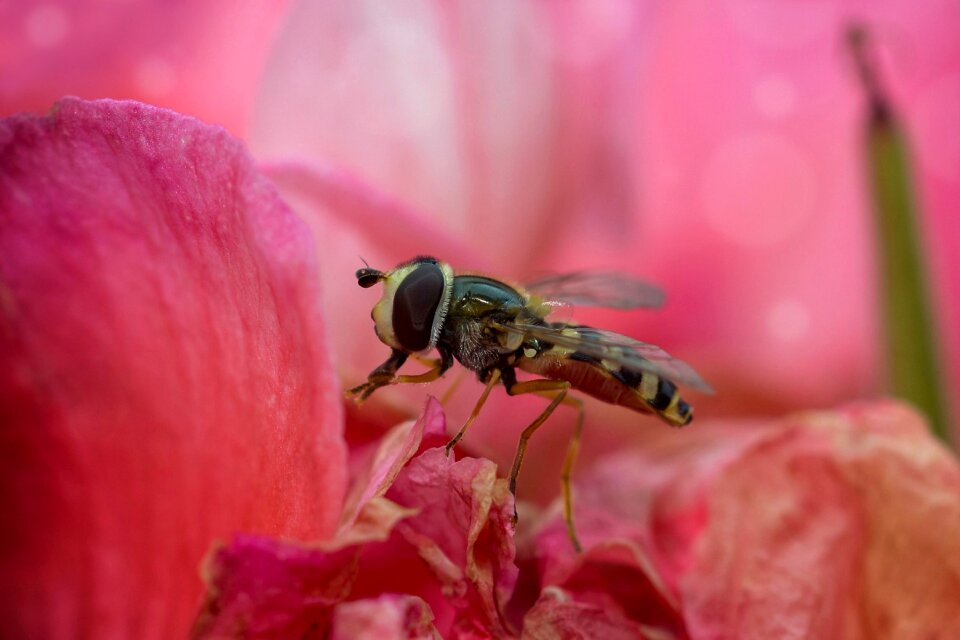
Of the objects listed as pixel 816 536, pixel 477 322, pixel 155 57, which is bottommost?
pixel 816 536

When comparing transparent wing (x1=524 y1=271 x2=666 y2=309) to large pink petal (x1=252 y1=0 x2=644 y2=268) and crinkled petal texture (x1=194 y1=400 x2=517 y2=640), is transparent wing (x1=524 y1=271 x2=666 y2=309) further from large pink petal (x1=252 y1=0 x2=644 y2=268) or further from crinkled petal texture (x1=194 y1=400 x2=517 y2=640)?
crinkled petal texture (x1=194 y1=400 x2=517 y2=640)

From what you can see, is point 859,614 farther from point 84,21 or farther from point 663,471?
point 84,21

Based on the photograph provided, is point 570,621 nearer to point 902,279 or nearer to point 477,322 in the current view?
point 477,322

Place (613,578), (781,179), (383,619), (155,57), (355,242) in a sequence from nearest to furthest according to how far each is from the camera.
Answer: (383,619) < (613,578) < (355,242) < (155,57) < (781,179)

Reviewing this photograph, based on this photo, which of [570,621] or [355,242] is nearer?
[570,621]

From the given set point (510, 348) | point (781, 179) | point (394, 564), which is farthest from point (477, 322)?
point (781, 179)

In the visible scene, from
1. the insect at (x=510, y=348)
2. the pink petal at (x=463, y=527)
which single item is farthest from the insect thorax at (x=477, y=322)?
the pink petal at (x=463, y=527)

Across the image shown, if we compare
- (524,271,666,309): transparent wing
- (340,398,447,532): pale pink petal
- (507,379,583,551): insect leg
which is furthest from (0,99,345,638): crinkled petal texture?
(524,271,666,309): transparent wing

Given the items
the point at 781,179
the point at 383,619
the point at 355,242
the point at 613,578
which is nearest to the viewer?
the point at 383,619
